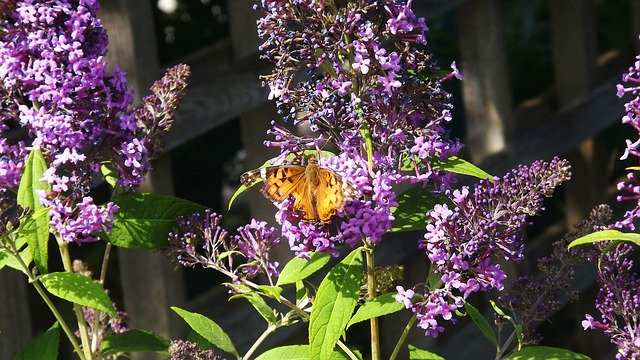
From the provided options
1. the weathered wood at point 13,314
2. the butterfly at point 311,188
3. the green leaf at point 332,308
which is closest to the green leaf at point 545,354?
the green leaf at point 332,308

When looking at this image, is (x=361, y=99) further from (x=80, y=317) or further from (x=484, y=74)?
(x=484, y=74)

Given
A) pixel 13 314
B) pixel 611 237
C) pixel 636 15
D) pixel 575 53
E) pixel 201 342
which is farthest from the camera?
pixel 636 15

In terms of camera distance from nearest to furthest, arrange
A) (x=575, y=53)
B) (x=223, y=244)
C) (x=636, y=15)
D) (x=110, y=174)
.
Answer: (x=223, y=244), (x=110, y=174), (x=575, y=53), (x=636, y=15)

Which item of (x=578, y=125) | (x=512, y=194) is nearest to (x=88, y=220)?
(x=512, y=194)

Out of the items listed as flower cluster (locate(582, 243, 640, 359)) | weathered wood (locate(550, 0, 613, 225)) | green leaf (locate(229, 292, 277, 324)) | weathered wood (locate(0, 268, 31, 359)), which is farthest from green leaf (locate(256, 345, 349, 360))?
weathered wood (locate(550, 0, 613, 225))

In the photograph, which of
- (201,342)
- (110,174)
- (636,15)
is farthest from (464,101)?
(110,174)

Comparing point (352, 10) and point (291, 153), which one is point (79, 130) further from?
point (352, 10)

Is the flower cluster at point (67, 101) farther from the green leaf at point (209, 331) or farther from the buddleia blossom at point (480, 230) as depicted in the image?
the buddleia blossom at point (480, 230)
